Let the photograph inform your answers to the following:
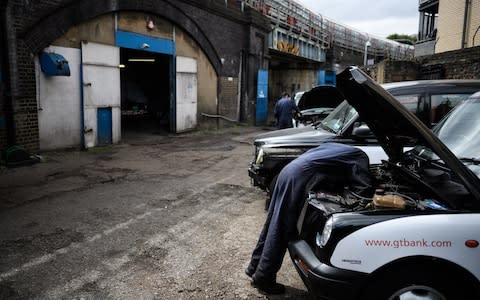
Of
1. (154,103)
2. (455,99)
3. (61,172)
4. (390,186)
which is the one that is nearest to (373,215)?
(390,186)

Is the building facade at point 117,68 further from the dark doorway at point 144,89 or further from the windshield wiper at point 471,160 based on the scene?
the windshield wiper at point 471,160

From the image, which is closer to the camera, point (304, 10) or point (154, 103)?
point (154, 103)

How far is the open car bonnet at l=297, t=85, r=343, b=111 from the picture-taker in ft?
41.4

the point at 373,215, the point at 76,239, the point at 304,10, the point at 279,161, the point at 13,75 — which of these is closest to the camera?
the point at 373,215

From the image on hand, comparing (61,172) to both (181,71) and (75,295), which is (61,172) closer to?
(75,295)

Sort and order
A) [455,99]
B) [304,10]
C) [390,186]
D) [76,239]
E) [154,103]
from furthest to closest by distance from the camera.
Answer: [304,10]
[154,103]
[455,99]
[76,239]
[390,186]

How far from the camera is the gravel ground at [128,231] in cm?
376

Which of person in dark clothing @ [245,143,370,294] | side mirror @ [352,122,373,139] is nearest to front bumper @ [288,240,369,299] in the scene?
person in dark clothing @ [245,143,370,294]

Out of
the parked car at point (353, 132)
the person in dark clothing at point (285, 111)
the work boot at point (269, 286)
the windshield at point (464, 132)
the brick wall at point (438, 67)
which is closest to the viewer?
the windshield at point (464, 132)

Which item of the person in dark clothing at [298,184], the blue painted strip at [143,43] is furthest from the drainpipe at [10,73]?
the person in dark clothing at [298,184]

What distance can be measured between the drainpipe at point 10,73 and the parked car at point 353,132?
6526mm

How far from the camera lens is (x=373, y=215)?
2.70 metres

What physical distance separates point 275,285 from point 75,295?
1.85 meters

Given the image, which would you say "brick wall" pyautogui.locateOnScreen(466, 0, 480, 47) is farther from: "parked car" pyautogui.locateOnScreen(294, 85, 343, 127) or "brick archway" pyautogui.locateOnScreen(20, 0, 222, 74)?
"brick archway" pyautogui.locateOnScreen(20, 0, 222, 74)
